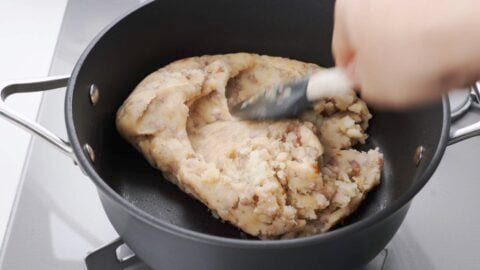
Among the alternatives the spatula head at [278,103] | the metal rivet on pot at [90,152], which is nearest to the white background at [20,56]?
the metal rivet on pot at [90,152]

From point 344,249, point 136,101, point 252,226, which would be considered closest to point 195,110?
point 136,101

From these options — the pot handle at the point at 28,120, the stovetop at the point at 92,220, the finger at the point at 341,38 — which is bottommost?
the stovetop at the point at 92,220

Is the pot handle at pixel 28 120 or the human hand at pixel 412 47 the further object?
the pot handle at pixel 28 120

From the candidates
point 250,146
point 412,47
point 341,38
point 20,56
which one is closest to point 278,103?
point 250,146

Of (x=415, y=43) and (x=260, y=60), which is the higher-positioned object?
(x=415, y=43)

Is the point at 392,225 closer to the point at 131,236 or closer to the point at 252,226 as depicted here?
the point at 252,226

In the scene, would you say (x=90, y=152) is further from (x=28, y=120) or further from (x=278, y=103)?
(x=278, y=103)

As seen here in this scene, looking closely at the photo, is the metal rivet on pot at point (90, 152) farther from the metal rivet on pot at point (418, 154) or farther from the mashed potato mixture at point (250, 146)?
the metal rivet on pot at point (418, 154)
